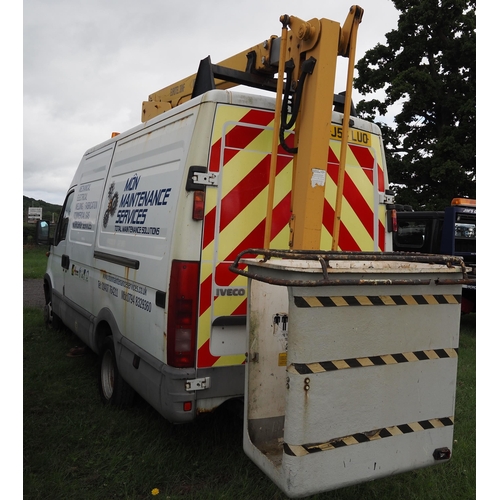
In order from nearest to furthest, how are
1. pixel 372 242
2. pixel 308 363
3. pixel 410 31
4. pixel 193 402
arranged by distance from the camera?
pixel 308 363, pixel 193 402, pixel 372 242, pixel 410 31

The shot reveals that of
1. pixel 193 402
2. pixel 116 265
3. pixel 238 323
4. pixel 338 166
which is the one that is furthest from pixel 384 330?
pixel 116 265

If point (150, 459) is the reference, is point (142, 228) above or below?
above

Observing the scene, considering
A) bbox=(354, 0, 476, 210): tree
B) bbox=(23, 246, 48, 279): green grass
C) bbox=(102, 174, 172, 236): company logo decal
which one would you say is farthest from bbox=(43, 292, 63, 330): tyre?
bbox=(354, 0, 476, 210): tree

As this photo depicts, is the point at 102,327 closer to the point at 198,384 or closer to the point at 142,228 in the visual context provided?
the point at 142,228

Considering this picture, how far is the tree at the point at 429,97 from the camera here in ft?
55.3

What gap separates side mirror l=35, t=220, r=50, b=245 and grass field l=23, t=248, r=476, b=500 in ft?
8.00

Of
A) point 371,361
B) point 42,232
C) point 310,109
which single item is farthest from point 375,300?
point 42,232

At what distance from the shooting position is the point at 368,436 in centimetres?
259

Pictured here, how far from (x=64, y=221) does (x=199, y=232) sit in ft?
12.6

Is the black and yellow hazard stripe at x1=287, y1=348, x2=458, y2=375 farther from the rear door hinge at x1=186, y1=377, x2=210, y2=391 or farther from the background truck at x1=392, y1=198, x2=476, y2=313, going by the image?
the background truck at x1=392, y1=198, x2=476, y2=313

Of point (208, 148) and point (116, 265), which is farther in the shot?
point (116, 265)

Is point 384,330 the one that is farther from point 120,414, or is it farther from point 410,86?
A: point 410,86

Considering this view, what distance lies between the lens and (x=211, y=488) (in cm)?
321

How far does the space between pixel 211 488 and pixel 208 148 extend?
2.28 m
